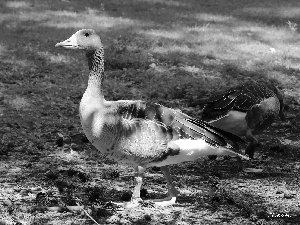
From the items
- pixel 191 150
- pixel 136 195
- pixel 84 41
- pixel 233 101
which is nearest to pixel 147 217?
pixel 136 195

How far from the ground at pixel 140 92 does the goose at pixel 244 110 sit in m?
0.39

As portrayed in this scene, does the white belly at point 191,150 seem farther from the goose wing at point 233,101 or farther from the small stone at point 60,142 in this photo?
the small stone at point 60,142

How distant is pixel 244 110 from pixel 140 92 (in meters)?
2.91

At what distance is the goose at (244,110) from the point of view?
706 centimetres

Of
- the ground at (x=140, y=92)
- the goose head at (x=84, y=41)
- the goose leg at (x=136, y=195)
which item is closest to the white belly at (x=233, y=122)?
the ground at (x=140, y=92)

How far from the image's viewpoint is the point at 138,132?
5711 millimetres

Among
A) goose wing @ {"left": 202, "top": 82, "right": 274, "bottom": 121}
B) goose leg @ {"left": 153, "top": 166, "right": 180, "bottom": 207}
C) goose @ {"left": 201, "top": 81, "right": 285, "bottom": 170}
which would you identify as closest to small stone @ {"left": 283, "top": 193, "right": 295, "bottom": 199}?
goose @ {"left": 201, "top": 81, "right": 285, "bottom": 170}

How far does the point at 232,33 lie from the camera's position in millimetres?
13016

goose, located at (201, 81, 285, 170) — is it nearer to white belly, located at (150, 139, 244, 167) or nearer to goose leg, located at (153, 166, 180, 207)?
white belly, located at (150, 139, 244, 167)

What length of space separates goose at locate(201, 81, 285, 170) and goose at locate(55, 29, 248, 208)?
1.06m

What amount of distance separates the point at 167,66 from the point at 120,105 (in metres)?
5.11

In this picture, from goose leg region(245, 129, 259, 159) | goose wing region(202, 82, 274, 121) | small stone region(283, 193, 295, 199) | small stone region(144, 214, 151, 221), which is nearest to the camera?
small stone region(144, 214, 151, 221)

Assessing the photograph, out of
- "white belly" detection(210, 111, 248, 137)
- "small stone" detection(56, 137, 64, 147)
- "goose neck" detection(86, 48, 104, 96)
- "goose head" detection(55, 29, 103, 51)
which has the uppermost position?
"goose head" detection(55, 29, 103, 51)

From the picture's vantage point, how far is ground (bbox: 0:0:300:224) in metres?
5.92
